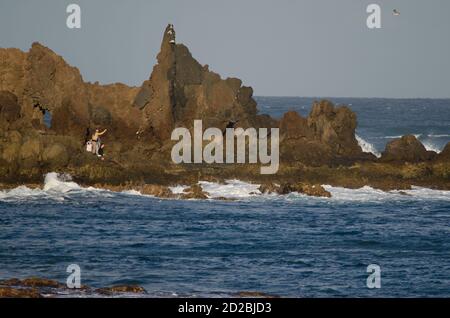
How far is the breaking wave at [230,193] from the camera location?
2297 inches

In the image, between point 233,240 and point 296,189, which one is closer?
point 233,240

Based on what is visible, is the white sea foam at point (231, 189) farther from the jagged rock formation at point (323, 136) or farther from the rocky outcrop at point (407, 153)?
the rocky outcrop at point (407, 153)

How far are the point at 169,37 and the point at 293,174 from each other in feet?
57.3

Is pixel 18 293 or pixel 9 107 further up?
pixel 9 107

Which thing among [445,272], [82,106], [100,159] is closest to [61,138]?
[100,159]

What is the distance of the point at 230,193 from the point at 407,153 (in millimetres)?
13574

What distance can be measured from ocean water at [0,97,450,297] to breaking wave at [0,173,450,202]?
0.07m

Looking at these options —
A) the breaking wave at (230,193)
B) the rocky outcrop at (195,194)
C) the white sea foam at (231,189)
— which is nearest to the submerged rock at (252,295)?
the breaking wave at (230,193)

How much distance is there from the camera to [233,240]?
47.4m

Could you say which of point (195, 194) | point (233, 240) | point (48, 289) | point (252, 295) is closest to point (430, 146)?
point (195, 194)

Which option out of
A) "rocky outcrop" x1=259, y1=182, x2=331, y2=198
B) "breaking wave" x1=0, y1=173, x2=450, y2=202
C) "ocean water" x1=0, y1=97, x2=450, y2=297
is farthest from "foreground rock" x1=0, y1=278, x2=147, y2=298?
"rocky outcrop" x1=259, y1=182, x2=331, y2=198

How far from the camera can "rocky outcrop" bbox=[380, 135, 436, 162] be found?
68062 mm

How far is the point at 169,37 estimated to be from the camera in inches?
2995

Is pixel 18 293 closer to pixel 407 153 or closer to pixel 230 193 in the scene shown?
pixel 230 193
